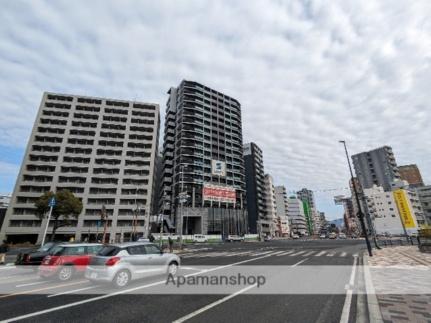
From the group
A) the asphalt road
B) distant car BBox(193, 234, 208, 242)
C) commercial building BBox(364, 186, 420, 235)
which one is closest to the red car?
the asphalt road

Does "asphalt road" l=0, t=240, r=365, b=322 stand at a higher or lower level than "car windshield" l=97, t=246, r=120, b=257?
lower

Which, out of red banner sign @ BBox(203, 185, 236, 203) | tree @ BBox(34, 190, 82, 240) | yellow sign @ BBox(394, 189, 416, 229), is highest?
red banner sign @ BBox(203, 185, 236, 203)

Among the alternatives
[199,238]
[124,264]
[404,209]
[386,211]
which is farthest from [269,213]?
[124,264]

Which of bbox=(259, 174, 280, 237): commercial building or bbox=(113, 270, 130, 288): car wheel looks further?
bbox=(259, 174, 280, 237): commercial building

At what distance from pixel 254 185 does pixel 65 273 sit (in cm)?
9748

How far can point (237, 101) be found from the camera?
106 m

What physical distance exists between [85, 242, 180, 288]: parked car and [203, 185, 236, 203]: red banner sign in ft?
196

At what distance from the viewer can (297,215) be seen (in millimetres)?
150625

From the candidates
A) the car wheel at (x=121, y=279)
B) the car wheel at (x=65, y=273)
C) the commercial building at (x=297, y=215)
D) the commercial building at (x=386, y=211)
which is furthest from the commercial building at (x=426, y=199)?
the car wheel at (x=65, y=273)

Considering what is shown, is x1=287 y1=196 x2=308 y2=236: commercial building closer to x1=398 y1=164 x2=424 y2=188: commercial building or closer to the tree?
x1=398 y1=164 x2=424 y2=188: commercial building

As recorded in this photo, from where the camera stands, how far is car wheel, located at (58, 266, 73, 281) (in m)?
10.3

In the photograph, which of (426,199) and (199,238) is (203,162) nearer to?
(199,238)

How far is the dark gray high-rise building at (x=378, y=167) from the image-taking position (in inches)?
4079

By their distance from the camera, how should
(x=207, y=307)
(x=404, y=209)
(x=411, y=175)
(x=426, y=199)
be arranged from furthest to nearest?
(x=411, y=175) < (x=426, y=199) < (x=404, y=209) < (x=207, y=307)
